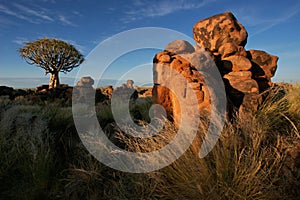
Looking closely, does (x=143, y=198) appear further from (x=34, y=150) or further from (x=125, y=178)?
(x=34, y=150)

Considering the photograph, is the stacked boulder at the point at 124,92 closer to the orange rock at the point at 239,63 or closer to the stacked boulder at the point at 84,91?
the stacked boulder at the point at 84,91

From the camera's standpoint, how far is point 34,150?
10.4 ft

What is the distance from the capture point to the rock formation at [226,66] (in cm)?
407

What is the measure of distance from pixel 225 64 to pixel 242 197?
3.30 meters

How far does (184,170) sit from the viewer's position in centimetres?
242

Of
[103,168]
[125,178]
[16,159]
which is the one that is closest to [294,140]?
[125,178]

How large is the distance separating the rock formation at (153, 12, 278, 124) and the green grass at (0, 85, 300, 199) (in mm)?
550

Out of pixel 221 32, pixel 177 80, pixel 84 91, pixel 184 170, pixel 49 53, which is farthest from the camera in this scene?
pixel 49 53

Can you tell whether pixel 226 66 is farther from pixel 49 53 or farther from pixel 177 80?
pixel 49 53

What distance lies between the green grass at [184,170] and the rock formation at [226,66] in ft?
1.80

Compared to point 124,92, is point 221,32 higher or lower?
higher

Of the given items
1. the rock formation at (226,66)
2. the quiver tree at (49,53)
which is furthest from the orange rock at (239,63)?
the quiver tree at (49,53)

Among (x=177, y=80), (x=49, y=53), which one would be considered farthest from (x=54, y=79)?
(x=177, y=80)

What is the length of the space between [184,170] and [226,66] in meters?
3.08
